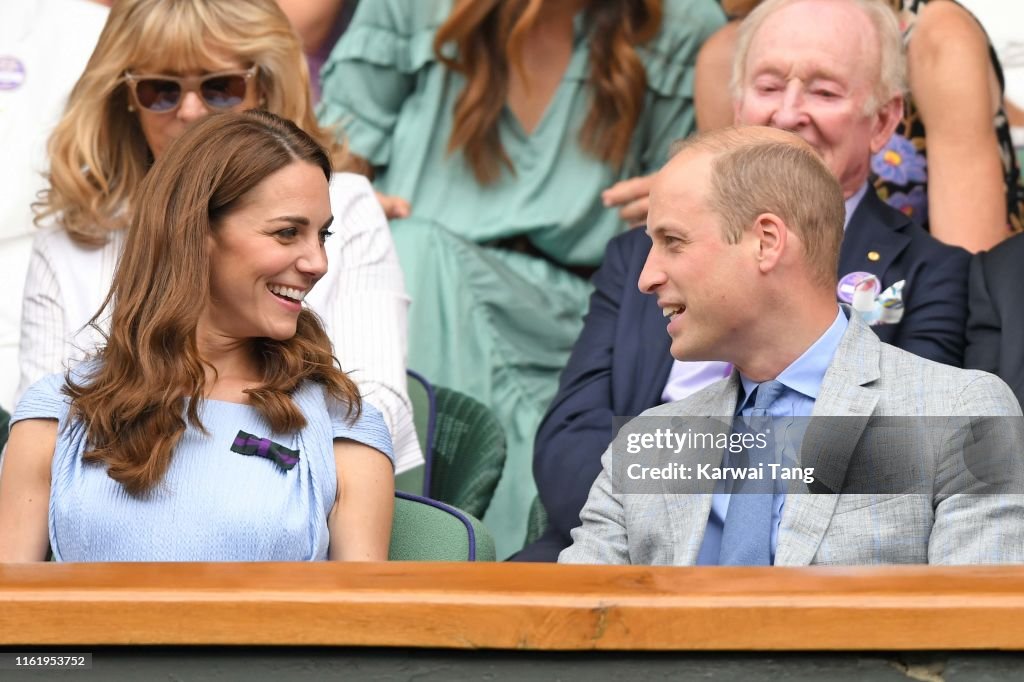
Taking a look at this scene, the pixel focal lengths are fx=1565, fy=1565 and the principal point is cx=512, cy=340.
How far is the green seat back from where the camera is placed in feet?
10.2

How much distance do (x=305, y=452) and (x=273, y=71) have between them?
3.84 feet

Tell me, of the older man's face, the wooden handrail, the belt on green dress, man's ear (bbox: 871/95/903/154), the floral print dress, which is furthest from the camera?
the belt on green dress

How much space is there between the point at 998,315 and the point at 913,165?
Answer: 95cm

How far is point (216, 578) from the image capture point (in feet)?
6.15

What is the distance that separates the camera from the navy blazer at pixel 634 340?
307 centimetres

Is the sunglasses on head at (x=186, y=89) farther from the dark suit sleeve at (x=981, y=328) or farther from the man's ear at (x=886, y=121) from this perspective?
the dark suit sleeve at (x=981, y=328)

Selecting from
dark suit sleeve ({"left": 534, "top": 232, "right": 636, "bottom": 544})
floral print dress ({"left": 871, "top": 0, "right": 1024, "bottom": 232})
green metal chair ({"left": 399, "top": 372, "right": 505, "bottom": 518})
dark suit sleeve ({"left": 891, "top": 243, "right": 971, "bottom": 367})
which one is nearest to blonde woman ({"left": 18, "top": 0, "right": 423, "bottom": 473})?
green metal chair ({"left": 399, "top": 372, "right": 505, "bottom": 518})

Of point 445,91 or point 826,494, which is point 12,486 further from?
point 445,91

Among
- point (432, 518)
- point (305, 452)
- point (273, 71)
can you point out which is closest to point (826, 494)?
point (432, 518)

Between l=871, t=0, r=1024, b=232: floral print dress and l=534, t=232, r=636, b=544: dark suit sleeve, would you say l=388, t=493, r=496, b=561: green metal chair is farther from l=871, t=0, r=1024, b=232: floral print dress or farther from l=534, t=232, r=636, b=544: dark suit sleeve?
l=871, t=0, r=1024, b=232: floral print dress

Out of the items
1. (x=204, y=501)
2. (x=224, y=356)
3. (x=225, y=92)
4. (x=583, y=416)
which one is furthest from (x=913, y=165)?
(x=204, y=501)

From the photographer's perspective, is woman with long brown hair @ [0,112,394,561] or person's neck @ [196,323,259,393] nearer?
woman with long brown hair @ [0,112,394,561]

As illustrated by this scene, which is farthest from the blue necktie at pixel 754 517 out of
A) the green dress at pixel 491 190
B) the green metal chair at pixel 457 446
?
the green dress at pixel 491 190

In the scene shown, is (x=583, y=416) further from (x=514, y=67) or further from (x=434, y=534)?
(x=514, y=67)
